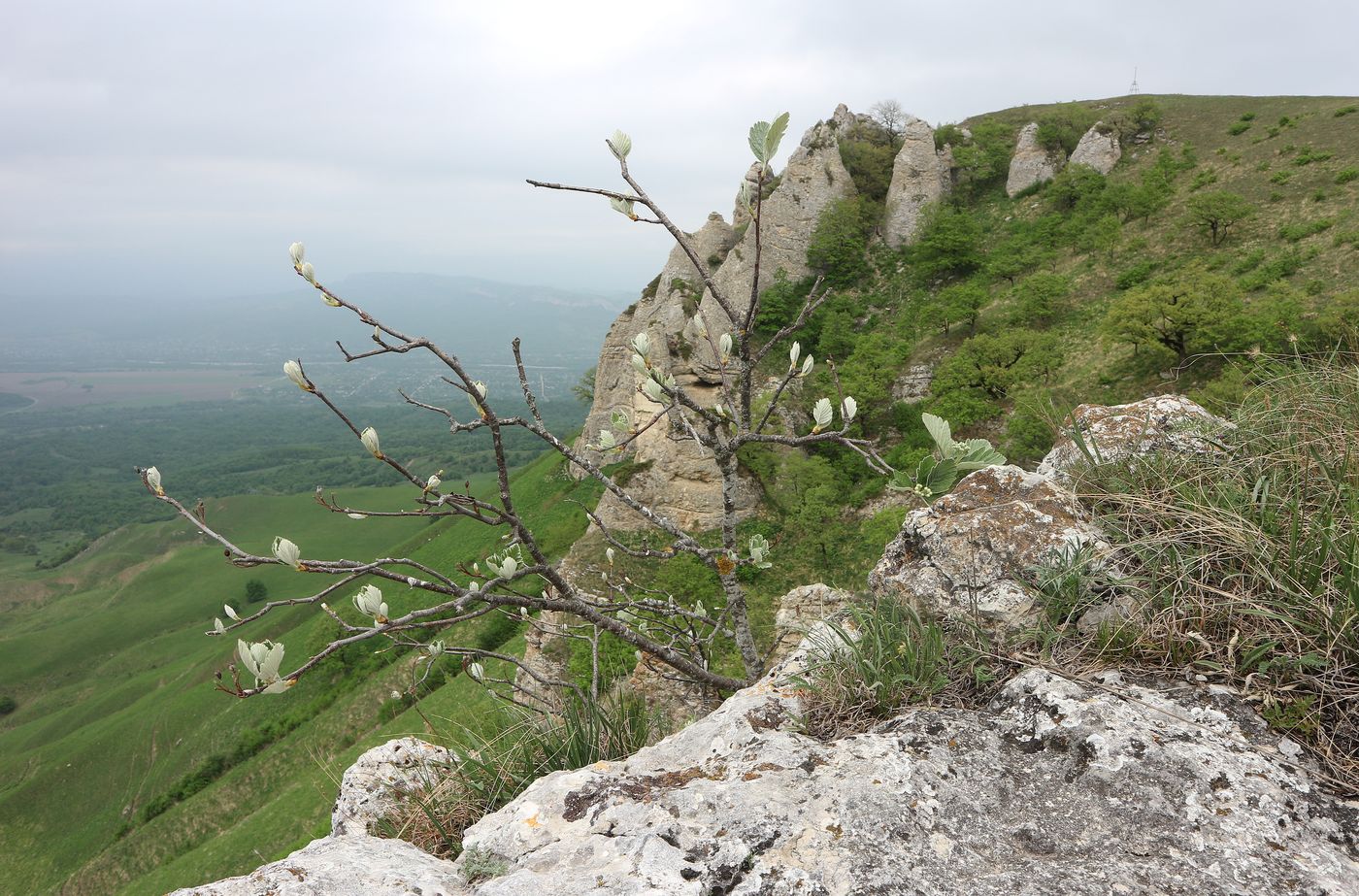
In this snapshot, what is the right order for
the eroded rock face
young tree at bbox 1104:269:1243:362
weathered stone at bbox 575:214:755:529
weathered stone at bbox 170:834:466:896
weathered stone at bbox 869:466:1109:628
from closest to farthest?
the eroded rock face
weathered stone at bbox 170:834:466:896
weathered stone at bbox 869:466:1109:628
young tree at bbox 1104:269:1243:362
weathered stone at bbox 575:214:755:529

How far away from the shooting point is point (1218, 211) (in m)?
28.2

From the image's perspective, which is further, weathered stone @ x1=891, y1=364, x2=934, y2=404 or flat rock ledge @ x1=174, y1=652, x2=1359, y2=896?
weathered stone @ x1=891, y1=364, x2=934, y2=404

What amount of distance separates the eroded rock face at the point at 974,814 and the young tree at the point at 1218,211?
36.1 m

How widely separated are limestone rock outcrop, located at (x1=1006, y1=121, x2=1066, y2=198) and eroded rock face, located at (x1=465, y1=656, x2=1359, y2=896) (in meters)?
47.3

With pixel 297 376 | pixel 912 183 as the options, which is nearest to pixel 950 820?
pixel 297 376

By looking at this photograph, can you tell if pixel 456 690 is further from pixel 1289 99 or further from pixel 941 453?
pixel 1289 99

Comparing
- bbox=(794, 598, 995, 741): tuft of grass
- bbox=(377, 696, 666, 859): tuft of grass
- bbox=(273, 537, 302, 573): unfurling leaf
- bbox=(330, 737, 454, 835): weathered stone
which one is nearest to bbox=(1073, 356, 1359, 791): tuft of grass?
bbox=(794, 598, 995, 741): tuft of grass

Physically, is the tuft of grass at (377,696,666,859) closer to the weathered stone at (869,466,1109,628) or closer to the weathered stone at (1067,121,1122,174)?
the weathered stone at (869,466,1109,628)

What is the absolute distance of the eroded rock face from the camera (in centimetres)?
212

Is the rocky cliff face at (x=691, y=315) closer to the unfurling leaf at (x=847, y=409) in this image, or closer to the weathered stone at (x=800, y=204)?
the weathered stone at (x=800, y=204)

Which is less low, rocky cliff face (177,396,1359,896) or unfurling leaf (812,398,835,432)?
unfurling leaf (812,398,835,432)

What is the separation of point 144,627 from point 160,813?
5509 cm

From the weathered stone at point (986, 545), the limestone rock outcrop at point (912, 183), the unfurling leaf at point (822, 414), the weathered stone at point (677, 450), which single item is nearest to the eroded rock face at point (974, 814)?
the weathered stone at point (986, 545)

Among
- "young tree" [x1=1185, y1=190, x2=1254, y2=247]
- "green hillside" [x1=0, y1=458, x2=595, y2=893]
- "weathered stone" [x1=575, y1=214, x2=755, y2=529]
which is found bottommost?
"green hillside" [x1=0, y1=458, x2=595, y2=893]
